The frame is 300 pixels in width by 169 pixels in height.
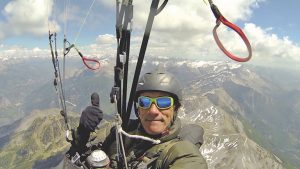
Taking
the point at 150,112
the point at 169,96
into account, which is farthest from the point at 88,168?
the point at 169,96

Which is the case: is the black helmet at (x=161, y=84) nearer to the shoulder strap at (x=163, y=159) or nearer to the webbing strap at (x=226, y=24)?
the shoulder strap at (x=163, y=159)

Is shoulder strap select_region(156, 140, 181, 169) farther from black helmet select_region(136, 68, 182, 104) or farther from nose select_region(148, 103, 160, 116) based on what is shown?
black helmet select_region(136, 68, 182, 104)

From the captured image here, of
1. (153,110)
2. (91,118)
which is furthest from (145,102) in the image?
(91,118)

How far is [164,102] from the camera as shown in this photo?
253 inches

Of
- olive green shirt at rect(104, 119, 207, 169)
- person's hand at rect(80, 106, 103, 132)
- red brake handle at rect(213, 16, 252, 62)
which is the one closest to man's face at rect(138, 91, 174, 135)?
olive green shirt at rect(104, 119, 207, 169)

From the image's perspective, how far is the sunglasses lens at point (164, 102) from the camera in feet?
20.9

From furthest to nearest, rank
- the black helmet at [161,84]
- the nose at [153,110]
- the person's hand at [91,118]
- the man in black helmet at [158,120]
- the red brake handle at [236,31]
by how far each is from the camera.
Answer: the person's hand at [91,118]
the black helmet at [161,84]
the nose at [153,110]
the man in black helmet at [158,120]
the red brake handle at [236,31]

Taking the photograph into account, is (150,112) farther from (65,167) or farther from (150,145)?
(65,167)

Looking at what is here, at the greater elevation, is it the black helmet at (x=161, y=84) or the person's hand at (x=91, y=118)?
the black helmet at (x=161, y=84)

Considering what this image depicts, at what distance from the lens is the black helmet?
657 centimetres

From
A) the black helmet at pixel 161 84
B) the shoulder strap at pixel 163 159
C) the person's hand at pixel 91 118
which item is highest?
the black helmet at pixel 161 84

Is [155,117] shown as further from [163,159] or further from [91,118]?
[91,118]

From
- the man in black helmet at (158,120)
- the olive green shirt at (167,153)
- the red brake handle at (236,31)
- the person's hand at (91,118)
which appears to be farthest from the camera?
the person's hand at (91,118)

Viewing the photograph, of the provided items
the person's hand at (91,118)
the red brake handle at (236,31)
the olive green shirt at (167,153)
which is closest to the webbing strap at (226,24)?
the red brake handle at (236,31)
